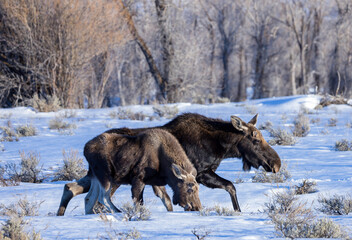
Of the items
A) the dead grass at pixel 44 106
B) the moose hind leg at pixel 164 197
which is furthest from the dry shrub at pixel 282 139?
the dead grass at pixel 44 106

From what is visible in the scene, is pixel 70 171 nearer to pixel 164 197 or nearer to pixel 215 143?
pixel 164 197

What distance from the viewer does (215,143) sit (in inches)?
306

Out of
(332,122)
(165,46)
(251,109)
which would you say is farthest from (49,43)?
(332,122)

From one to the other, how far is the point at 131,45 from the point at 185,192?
2512 centimetres

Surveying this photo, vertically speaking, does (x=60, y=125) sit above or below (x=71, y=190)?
below

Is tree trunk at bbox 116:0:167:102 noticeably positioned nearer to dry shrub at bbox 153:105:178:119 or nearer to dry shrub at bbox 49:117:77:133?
dry shrub at bbox 153:105:178:119

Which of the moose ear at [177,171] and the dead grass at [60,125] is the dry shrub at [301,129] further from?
the moose ear at [177,171]

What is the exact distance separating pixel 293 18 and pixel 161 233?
34.7 meters

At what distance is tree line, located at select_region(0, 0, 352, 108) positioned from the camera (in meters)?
20.5

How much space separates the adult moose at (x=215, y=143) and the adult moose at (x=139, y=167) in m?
0.67

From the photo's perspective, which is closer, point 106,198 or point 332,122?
point 106,198

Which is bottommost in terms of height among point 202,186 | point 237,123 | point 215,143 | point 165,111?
point 202,186

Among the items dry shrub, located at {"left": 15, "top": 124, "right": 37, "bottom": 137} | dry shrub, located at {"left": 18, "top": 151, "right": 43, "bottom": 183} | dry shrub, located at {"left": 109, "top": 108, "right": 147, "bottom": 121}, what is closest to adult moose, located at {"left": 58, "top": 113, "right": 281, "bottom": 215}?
dry shrub, located at {"left": 18, "top": 151, "right": 43, "bottom": 183}

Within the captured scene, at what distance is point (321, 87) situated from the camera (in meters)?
47.6
